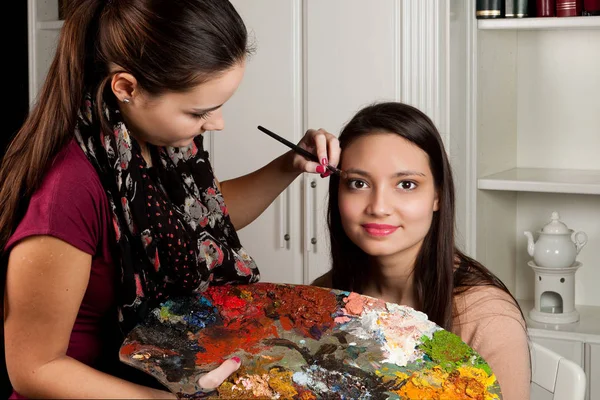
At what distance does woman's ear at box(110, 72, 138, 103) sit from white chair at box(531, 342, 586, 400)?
98 centimetres

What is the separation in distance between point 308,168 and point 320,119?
0.99 meters

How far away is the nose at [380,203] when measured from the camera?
1613 millimetres

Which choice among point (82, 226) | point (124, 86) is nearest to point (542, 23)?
point (124, 86)

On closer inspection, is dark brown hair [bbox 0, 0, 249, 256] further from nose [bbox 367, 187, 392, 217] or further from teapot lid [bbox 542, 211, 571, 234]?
teapot lid [bbox 542, 211, 571, 234]

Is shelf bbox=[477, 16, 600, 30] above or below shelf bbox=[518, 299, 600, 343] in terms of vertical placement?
above

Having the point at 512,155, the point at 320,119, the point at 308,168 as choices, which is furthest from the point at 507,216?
the point at 308,168

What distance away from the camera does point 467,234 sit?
2.71 m

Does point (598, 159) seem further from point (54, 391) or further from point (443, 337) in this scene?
point (54, 391)

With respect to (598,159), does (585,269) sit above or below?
below

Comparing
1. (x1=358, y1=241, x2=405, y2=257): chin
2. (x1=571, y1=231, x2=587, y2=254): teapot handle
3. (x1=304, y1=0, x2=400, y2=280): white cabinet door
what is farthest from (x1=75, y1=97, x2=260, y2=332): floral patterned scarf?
(x1=571, y1=231, x2=587, y2=254): teapot handle

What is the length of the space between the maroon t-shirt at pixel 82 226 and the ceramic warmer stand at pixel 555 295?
175cm

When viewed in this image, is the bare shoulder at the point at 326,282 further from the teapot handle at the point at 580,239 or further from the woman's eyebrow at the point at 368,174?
the teapot handle at the point at 580,239

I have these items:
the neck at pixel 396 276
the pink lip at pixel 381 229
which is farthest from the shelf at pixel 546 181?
the pink lip at pixel 381 229

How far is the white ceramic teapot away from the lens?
2732 millimetres
